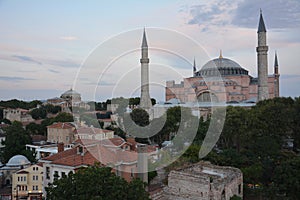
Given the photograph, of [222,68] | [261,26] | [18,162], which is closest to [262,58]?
[261,26]

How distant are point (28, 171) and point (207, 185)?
40.2ft

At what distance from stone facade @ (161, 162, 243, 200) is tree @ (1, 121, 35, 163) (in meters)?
14.5

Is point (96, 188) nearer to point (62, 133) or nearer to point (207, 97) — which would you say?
point (62, 133)

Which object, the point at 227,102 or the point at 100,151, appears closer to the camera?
the point at 100,151

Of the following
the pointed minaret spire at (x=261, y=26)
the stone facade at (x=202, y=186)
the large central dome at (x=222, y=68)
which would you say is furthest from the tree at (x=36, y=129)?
the pointed minaret spire at (x=261, y=26)

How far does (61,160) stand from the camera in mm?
16094

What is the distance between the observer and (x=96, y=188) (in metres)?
10.3

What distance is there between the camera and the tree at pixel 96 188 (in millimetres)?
10297

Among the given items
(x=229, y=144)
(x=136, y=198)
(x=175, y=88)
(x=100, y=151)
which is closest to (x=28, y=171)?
(x=100, y=151)

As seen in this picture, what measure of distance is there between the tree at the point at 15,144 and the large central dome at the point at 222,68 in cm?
3149

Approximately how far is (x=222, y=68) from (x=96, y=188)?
43.0m

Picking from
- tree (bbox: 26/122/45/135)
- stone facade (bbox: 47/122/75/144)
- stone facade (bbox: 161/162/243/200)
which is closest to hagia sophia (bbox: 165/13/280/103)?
stone facade (bbox: 47/122/75/144)

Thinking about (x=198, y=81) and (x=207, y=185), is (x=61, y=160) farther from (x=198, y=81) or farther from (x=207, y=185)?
(x=198, y=81)

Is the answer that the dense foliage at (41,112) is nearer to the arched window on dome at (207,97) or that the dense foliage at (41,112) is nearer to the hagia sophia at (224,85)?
the hagia sophia at (224,85)
